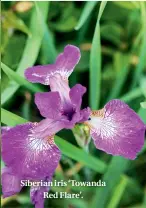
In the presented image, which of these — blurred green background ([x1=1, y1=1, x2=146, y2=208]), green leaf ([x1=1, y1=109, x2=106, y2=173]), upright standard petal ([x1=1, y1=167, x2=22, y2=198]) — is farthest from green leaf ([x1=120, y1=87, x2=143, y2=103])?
upright standard petal ([x1=1, y1=167, x2=22, y2=198])

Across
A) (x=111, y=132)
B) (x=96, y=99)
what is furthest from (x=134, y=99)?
(x=111, y=132)

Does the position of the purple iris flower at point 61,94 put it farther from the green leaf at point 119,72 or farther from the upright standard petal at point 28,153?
the green leaf at point 119,72

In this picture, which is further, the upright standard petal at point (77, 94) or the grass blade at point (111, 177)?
the grass blade at point (111, 177)

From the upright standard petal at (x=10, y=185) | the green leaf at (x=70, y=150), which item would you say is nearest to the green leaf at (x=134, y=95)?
the green leaf at (x=70, y=150)

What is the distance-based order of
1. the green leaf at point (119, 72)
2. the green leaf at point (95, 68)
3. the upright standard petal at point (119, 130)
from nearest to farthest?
the upright standard petal at point (119, 130) < the green leaf at point (95, 68) < the green leaf at point (119, 72)

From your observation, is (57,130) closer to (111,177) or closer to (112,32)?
(111,177)

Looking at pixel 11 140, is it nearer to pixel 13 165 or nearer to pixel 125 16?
pixel 13 165
